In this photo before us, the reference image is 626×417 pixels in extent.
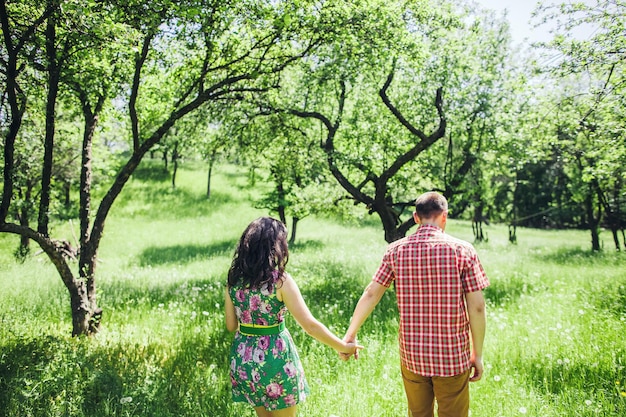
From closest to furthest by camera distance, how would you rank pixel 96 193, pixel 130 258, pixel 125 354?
pixel 125 354
pixel 130 258
pixel 96 193

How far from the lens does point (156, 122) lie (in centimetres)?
1088

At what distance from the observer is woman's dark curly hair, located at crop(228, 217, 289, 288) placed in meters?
3.28

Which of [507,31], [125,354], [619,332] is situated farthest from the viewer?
[507,31]

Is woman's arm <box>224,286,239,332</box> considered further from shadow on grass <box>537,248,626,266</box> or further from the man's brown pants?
shadow on grass <box>537,248,626,266</box>

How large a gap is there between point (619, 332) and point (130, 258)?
1981 cm

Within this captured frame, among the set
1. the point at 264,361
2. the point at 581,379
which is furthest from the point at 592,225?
the point at 264,361

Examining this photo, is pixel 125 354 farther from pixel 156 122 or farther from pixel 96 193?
pixel 96 193

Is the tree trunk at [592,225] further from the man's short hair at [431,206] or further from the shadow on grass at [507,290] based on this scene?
the man's short hair at [431,206]

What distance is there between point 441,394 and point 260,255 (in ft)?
6.40

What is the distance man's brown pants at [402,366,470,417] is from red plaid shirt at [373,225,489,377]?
0.11m

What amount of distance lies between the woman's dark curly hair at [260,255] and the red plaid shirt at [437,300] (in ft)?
3.65

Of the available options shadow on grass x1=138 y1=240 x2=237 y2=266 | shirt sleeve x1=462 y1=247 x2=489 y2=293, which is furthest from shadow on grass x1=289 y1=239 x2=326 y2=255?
shirt sleeve x1=462 y1=247 x2=489 y2=293

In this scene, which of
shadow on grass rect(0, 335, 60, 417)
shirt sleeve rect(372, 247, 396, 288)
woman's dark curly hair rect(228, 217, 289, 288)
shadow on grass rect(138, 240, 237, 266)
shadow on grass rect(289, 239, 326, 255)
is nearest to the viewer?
woman's dark curly hair rect(228, 217, 289, 288)

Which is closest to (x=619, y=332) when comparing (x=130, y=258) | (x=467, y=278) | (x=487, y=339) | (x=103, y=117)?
(x=487, y=339)
